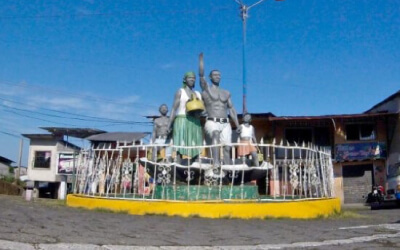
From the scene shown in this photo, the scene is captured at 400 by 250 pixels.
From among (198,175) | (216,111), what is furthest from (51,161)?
(198,175)

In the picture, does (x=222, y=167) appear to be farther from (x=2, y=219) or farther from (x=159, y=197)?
(x=2, y=219)

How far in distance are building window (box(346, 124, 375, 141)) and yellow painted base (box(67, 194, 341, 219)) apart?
692 inches

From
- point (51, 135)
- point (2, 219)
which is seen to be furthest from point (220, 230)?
point (51, 135)

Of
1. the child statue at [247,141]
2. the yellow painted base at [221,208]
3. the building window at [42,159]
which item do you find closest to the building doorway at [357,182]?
the child statue at [247,141]

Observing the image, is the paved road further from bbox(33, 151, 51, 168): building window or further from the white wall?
bbox(33, 151, 51, 168): building window

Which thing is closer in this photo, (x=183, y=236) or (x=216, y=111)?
(x=183, y=236)

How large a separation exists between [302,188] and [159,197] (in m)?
3.29

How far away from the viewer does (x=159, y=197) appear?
8875 millimetres

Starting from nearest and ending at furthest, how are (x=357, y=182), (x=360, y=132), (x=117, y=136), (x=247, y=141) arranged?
(x=247, y=141), (x=357, y=182), (x=360, y=132), (x=117, y=136)

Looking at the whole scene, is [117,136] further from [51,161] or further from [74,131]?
[51,161]

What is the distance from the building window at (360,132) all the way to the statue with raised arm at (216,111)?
17399mm

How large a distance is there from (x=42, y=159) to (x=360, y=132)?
23.9m

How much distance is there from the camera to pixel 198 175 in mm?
9234

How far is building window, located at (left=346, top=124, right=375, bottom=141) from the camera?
2503cm
